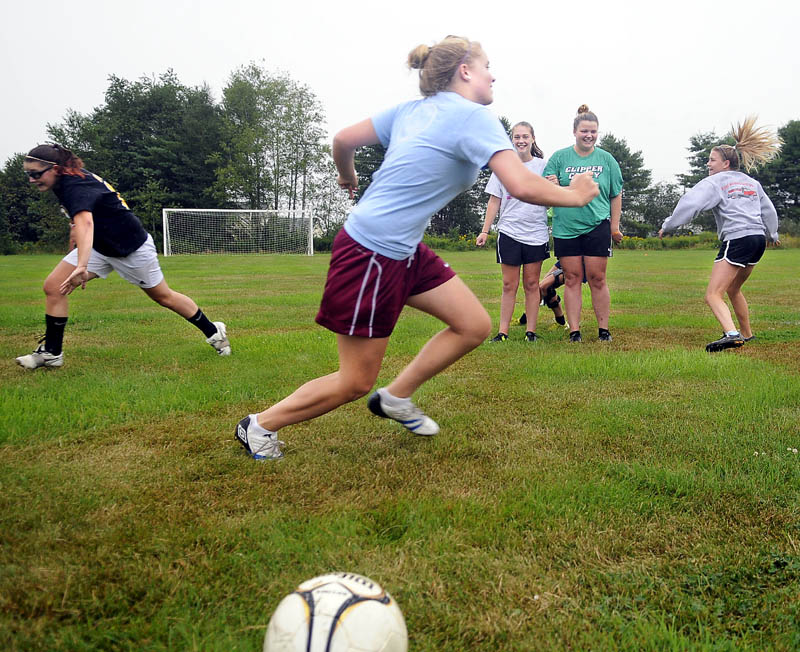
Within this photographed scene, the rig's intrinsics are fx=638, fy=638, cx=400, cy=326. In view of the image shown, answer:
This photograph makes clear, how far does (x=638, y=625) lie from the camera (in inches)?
76.4

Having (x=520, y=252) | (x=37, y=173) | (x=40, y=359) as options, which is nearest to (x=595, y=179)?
(x=520, y=252)

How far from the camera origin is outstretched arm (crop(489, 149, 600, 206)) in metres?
2.83

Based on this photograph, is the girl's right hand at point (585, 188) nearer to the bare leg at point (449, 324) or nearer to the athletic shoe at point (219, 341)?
the bare leg at point (449, 324)

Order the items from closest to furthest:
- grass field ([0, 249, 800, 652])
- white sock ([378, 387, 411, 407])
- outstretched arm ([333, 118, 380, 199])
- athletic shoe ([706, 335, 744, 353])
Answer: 1. grass field ([0, 249, 800, 652])
2. outstretched arm ([333, 118, 380, 199])
3. white sock ([378, 387, 411, 407])
4. athletic shoe ([706, 335, 744, 353])

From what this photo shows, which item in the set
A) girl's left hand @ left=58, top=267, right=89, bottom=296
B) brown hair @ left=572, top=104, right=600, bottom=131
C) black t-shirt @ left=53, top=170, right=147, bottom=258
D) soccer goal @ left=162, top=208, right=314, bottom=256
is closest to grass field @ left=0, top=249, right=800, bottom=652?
girl's left hand @ left=58, top=267, right=89, bottom=296

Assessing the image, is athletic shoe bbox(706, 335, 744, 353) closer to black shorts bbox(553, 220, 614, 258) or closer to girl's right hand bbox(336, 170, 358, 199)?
black shorts bbox(553, 220, 614, 258)

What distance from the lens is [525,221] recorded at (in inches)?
274

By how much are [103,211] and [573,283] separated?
472 centimetres

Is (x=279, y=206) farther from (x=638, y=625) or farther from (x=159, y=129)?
(x=638, y=625)

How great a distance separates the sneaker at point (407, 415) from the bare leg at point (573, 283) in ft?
12.4

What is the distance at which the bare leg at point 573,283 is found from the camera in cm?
697

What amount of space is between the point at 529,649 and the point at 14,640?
148 centimetres

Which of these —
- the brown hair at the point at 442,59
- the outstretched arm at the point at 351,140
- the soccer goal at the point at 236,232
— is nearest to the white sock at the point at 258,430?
the outstretched arm at the point at 351,140

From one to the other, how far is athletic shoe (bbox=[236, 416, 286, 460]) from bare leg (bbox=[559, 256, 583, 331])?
14.8ft
